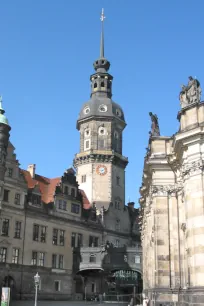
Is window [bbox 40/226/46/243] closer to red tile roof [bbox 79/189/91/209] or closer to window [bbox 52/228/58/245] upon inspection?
window [bbox 52/228/58/245]

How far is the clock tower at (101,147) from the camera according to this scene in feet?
256

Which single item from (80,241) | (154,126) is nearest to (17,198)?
(80,241)

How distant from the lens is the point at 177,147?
98.1 ft

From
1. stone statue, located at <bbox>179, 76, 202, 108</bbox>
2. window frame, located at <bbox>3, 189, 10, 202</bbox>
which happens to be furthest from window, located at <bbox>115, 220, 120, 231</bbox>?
stone statue, located at <bbox>179, 76, 202, 108</bbox>

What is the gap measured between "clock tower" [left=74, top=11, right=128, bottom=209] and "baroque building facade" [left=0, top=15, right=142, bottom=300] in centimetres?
18

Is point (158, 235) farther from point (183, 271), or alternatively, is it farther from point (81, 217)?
point (81, 217)

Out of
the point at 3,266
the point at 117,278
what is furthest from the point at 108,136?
the point at 3,266

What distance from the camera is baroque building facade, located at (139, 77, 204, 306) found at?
26266 millimetres

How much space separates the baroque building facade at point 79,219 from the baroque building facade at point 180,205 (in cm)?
2857

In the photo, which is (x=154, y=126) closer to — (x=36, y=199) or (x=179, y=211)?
(x=179, y=211)

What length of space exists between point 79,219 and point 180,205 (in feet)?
130

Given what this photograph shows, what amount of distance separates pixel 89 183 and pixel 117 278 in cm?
1779

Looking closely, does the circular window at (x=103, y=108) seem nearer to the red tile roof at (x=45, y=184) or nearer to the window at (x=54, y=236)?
the red tile roof at (x=45, y=184)

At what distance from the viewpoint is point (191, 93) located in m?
29.8
